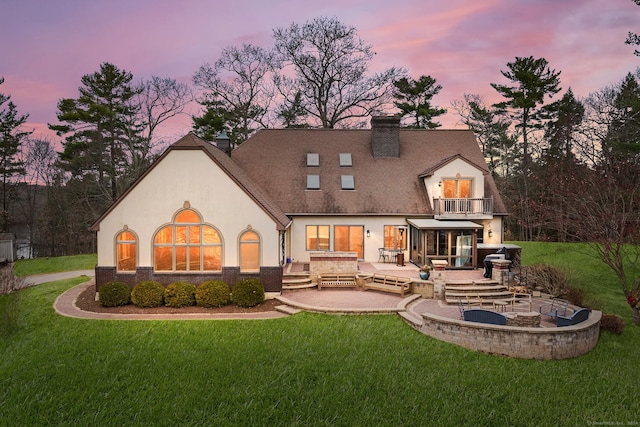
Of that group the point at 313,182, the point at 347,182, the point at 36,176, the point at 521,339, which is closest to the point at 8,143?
the point at 36,176

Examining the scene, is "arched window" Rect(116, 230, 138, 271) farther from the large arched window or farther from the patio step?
the patio step

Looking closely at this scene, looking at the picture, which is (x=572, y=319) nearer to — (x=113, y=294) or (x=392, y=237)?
(x=392, y=237)

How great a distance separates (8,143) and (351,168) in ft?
99.9

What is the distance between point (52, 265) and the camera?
2528cm

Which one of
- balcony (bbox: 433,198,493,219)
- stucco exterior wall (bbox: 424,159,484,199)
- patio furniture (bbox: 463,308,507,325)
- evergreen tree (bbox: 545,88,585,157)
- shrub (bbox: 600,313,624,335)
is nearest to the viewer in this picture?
patio furniture (bbox: 463,308,507,325)

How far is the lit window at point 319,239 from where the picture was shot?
2127 centimetres

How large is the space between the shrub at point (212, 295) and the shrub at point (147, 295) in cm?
148

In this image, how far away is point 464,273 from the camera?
1803cm

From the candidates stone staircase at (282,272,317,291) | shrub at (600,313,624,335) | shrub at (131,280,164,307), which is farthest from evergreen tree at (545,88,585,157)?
shrub at (131,280,164,307)

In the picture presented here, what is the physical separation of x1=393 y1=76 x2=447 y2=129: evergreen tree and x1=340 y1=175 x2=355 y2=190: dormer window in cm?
1604

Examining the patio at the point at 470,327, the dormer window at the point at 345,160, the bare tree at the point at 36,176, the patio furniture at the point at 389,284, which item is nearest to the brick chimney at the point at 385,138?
the dormer window at the point at 345,160

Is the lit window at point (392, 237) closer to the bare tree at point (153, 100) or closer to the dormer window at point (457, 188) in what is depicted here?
the dormer window at point (457, 188)

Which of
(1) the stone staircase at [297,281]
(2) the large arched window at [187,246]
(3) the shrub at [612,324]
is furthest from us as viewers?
(1) the stone staircase at [297,281]

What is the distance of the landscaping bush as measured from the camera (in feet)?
49.9
